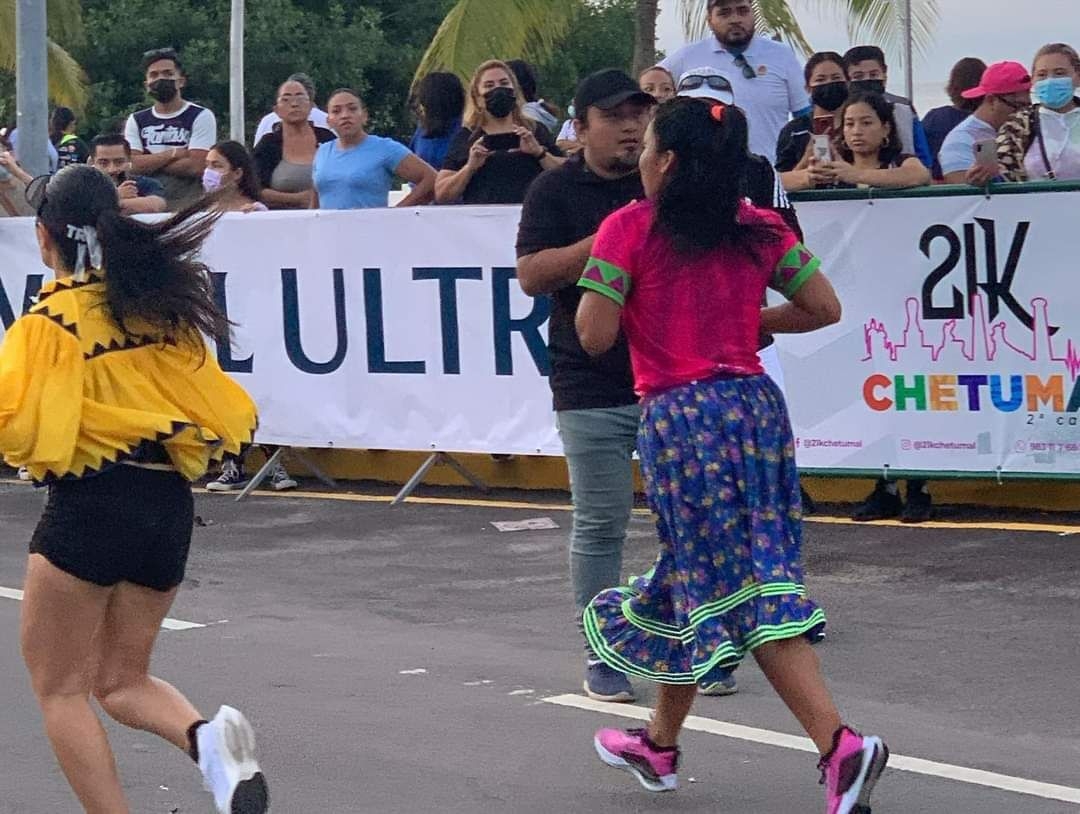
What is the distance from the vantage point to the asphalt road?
5.58 m

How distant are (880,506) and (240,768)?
18.4 ft

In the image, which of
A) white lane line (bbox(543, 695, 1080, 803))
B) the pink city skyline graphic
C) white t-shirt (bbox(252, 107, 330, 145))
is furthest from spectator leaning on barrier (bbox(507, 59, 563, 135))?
white lane line (bbox(543, 695, 1080, 803))

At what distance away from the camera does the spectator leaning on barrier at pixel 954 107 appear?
1183 cm

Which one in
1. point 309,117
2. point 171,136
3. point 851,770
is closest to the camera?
point 851,770

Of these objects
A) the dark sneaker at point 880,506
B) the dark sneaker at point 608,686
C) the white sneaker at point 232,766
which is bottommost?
the dark sneaker at point 880,506

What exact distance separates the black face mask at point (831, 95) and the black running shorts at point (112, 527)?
6.50 m

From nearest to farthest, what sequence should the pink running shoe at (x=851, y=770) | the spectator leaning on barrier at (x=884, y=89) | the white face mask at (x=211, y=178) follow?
the pink running shoe at (x=851, y=770) < the spectator leaning on barrier at (x=884, y=89) < the white face mask at (x=211, y=178)

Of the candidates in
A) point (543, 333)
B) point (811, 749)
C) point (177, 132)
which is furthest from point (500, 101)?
point (811, 749)

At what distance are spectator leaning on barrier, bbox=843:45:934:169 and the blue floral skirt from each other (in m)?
5.29

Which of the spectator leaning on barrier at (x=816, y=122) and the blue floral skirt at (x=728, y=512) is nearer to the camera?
the blue floral skirt at (x=728, y=512)

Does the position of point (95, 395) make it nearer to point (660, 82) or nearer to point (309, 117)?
point (660, 82)

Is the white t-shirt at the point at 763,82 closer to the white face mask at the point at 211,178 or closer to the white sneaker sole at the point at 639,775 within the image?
the white face mask at the point at 211,178

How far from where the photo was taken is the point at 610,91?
6184 millimetres

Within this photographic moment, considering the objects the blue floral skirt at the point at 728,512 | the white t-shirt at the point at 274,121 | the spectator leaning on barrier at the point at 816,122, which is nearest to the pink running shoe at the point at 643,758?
the blue floral skirt at the point at 728,512
